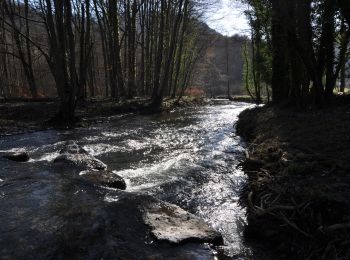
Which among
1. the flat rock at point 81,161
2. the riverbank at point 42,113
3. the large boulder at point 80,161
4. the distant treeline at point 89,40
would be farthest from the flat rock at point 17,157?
the distant treeline at point 89,40

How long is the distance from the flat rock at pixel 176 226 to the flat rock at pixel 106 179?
4.80 feet

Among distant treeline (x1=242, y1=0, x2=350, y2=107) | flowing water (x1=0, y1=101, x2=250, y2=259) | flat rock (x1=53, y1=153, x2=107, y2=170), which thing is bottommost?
flowing water (x1=0, y1=101, x2=250, y2=259)

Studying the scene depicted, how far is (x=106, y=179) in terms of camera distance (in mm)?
8000

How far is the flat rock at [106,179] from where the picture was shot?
782 centimetres

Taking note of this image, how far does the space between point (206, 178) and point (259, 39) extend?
17572 mm

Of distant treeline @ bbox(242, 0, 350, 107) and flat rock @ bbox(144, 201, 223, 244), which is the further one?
distant treeline @ bbox(242, 0, 350, 107)

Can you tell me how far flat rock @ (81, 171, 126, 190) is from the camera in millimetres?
7818

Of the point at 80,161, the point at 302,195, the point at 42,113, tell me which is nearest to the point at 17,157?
the point at 80,161

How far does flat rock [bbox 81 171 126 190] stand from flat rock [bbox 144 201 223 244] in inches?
57.5

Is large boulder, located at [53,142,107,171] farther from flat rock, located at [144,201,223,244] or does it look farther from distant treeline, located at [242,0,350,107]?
distant treeline, located at [242,0,350,107]

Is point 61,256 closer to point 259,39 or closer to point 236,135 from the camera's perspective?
point 236,135

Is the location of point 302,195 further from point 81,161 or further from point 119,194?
point 81,161

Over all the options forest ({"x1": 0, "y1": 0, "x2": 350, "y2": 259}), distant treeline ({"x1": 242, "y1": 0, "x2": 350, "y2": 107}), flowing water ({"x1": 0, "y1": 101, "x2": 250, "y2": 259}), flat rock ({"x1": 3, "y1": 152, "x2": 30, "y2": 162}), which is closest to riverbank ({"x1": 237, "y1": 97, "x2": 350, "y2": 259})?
forest ({"x1": 0, "y1": 0, "x2": 350, "y2": 259})

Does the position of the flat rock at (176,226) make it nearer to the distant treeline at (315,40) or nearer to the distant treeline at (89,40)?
the distant treeline at (315,40)
